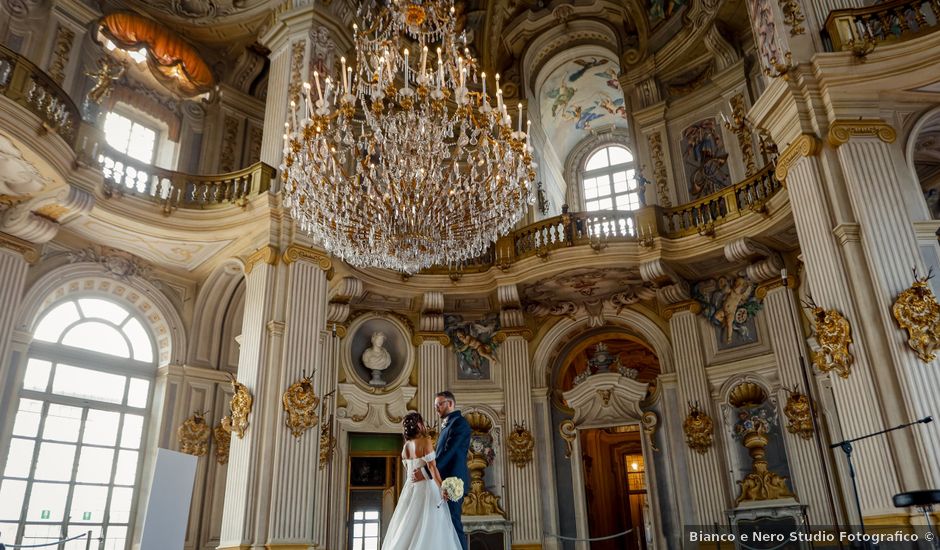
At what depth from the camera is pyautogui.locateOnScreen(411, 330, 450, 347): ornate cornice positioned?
520 inches

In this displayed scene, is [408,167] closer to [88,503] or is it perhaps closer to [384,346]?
[384,346]

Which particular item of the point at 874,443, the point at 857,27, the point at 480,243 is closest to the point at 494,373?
the point at 480,243

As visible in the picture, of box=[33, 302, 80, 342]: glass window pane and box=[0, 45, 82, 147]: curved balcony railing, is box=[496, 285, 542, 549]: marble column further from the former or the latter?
box=[0, 45, 82, 147]: curved balcony railing

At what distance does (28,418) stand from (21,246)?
2.59 m

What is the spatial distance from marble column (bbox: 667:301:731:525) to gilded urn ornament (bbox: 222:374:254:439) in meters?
7.33

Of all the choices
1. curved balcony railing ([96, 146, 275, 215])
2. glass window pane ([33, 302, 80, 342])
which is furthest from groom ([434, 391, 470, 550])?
glass window pane ([33, 302, 80, 342])

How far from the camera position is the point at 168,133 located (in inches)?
498

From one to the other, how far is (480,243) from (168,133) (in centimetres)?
721

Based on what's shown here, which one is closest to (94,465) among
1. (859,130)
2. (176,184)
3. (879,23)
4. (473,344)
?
(176,184)

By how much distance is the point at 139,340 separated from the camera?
11773mm

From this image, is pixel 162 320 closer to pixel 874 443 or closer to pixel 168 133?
pixel 168 133

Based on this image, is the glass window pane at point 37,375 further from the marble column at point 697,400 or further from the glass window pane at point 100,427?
the marble column at point 697,400

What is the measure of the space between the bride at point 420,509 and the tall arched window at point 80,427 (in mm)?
7309

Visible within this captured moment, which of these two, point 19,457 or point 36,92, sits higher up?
point 36,92
